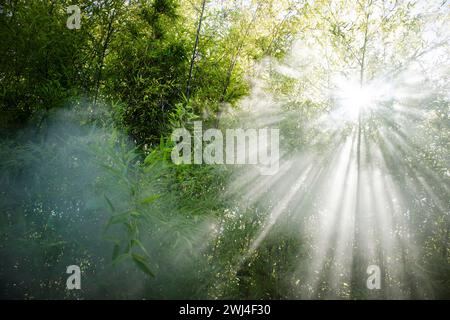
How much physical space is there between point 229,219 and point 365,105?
2196 mm

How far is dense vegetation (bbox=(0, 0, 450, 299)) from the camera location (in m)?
2.32

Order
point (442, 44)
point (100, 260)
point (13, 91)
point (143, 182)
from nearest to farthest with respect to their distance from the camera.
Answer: point (143, 182), point (100, 260), point (13, 91), point (442, 44)

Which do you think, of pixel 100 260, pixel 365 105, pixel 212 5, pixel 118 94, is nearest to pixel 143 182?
pixel 100 260

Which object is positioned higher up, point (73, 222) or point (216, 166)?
point (216, 166)

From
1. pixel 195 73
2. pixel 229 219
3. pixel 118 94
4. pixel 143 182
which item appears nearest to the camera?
pixel 143 182

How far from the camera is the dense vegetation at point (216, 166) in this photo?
7.61ft

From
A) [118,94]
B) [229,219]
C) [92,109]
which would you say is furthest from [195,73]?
[229,219]

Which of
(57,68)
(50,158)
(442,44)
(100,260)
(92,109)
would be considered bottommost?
(100,260)

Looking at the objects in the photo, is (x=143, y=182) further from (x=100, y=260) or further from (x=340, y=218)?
(x=340, y=218)

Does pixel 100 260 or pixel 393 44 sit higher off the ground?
pixel 393 44

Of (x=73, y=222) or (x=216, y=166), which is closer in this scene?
(x=73, y=222)

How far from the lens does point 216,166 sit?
9.96 ft

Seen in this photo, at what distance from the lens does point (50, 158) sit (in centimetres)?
234

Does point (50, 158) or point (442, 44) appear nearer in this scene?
point (50, 158)
